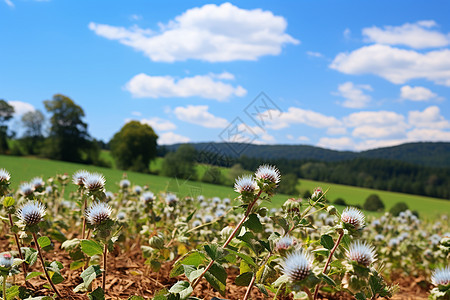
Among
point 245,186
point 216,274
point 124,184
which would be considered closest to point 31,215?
point 216,274

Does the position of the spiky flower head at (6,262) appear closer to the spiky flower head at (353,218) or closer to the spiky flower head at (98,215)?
the spiky flower head at (98,215)

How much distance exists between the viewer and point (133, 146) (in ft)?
201

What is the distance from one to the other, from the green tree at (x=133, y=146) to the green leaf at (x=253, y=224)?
5671cm

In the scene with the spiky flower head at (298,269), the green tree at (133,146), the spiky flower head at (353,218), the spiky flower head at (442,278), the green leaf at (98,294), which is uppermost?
the green tree at (133,146)

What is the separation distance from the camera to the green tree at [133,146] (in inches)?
2343

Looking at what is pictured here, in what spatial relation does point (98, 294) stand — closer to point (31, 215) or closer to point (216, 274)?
point (31, 215)

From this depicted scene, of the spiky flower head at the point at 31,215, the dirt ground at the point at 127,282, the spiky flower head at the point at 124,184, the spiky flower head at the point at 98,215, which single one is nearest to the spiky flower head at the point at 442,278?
the dirt ground at the point at 127,282

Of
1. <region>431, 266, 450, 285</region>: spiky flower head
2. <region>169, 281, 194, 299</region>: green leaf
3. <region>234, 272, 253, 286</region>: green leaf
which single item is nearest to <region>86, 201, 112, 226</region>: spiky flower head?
<region>169, 281, 194, 299</region>: green leaf

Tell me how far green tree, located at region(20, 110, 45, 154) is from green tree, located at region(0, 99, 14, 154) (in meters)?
2.38

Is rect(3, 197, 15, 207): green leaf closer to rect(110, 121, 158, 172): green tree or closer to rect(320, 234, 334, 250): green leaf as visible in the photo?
rect(320, 234, 334, 250): green leaf

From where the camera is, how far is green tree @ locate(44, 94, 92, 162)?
66.1m

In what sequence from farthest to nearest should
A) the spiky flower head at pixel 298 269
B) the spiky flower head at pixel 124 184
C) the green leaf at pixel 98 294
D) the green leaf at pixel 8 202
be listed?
the spiky flower head at pixel 124 184 → the green leaf at pixel 8 202 → the green leaf at pixel 98 294 → the spiky flower head at pixel 298 269

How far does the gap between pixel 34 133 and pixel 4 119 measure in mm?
5322

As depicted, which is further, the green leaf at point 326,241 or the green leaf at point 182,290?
the green leaf at point 326,241
